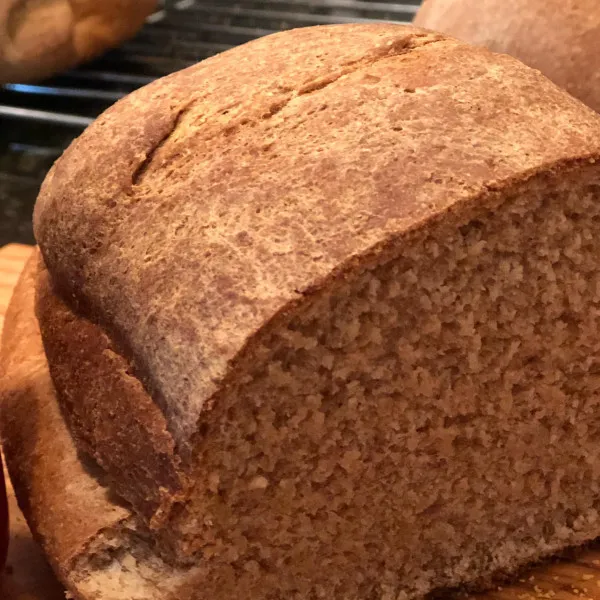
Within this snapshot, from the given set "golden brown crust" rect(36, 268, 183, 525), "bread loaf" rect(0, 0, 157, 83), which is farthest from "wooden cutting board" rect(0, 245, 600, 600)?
"bread loaf" rect(0, 0, 157, 83)

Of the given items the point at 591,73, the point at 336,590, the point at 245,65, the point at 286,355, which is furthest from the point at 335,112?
the point at 336,590

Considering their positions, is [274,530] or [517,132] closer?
[517,132]

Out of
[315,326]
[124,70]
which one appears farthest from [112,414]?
[124,70]

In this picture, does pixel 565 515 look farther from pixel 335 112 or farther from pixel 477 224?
pixel 335 112

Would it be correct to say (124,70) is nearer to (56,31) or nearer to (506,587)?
(56,31)

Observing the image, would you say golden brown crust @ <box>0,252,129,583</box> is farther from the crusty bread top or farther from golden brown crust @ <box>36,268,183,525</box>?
the crusty bread top

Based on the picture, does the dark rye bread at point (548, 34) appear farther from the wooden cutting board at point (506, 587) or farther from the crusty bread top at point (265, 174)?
the wooden cutting board at point (506, 587)
